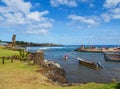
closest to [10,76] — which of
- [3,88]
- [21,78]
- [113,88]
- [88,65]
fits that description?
[21,78]

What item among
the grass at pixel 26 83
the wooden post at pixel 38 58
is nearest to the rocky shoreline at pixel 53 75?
the wooden post at pixel 38 58

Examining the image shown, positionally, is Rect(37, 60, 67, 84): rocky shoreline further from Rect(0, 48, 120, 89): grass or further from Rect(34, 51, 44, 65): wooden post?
Rect(0, 48, 120, 89): grass

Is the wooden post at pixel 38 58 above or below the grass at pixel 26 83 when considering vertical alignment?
above

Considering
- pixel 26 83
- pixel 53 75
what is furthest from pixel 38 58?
pixel 26 83

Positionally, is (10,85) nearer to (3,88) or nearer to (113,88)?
(3,88)

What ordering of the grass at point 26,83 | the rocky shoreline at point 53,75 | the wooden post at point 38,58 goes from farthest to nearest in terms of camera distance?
the wooden post at point 38,58 → the rocky shoreline at point 53,75 → the grass at point 26,83

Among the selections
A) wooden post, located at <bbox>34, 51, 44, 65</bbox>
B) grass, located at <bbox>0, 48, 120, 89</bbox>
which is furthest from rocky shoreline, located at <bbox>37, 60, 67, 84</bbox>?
grass, located at <bbox>0, 48, 120, 89</bbox>

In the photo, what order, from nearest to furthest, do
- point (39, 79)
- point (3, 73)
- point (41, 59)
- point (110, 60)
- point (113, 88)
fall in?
point (113, 88) → point (39, 79) → point (3, 73) → point (41, 59) → point (110, 60)

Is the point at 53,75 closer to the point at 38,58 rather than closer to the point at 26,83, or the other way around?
the point at 38,58

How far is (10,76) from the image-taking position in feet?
73.9

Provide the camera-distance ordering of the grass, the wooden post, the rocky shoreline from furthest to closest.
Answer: the wooden post → the rocky shoreline → the grass

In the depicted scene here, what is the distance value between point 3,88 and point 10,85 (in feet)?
3.49

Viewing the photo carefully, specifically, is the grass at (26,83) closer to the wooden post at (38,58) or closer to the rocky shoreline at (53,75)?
the rocky shoreline at (53,75)

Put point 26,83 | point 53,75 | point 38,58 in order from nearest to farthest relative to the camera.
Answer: point 26,83
point 53,75
point 38,58
